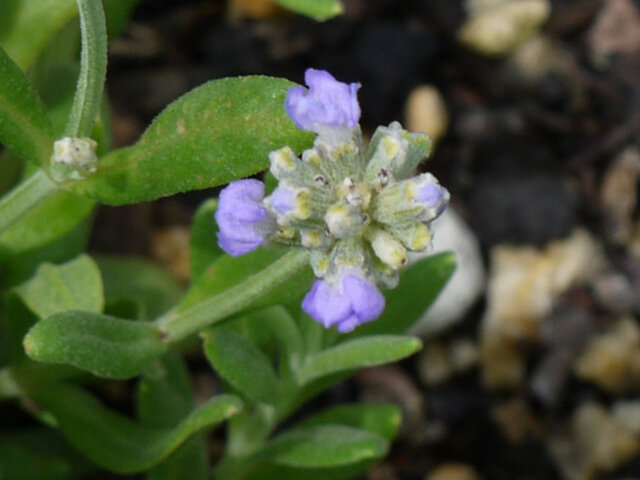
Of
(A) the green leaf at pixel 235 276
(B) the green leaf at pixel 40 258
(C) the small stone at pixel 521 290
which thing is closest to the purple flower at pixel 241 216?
(A) the green leaf at pixel 235 276

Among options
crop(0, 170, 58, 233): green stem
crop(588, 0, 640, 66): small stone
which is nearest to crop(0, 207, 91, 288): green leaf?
crop(0, 170, 58, 233): green stem

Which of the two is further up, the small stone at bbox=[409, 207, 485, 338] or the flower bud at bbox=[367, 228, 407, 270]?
the flower bud at bbox=[367, 228, 407, 270]

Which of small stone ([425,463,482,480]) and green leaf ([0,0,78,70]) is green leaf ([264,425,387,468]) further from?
green leaf ([0,0,78,70])

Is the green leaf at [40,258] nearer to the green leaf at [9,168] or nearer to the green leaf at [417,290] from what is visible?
the green leaf at [9,168]

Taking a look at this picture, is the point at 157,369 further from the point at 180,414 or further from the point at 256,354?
the point at 256,354

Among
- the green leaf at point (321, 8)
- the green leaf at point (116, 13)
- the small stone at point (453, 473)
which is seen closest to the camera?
the green leaf at point (321, 8)

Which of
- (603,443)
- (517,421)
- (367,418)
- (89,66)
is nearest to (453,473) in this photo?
(517,421)

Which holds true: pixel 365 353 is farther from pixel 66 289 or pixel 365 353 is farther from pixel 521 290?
pixel 521 290
